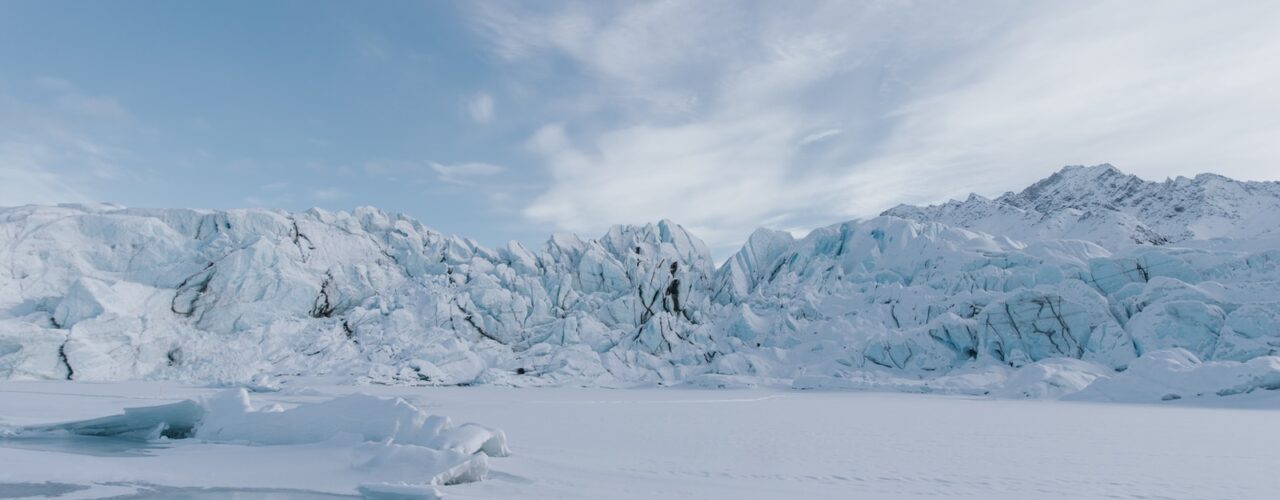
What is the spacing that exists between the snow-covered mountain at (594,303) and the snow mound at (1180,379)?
3.63 m

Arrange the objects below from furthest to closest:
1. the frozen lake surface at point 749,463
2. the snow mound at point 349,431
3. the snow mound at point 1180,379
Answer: the snow mound at point 1180,379 → the snow mound at point 349,431 → the frozen lake surface at point 749,463

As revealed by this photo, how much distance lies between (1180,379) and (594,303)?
33.7 metres

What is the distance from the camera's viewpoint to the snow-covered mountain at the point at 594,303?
111 feet

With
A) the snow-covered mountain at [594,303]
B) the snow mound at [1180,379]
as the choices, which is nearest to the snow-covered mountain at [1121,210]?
the snow-covered mountain at [594,303]

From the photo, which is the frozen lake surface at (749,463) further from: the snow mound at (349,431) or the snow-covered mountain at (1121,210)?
the snow-covered mountain at (1121,210)

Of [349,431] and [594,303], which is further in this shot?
[594,303]

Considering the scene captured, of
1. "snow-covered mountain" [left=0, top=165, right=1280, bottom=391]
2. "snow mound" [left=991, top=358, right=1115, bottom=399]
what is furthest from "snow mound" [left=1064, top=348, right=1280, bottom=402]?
"snow-covered mountain" [left=0, top=165, right=1280, bottom=391]

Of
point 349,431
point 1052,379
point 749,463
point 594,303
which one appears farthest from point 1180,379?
point 594,303

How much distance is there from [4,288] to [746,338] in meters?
42.8

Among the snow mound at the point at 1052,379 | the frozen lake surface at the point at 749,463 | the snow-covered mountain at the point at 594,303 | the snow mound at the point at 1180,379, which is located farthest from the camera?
the snow-covered mountain at the point at 594,303

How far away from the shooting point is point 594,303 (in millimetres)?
49375

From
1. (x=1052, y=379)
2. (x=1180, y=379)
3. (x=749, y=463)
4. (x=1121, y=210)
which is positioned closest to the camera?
(x=749, y=463)

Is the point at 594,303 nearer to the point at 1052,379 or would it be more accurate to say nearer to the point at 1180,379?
the point at 1052,379

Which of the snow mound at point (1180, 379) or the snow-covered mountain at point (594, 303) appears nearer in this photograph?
the snow mound at point (1180, 379)
